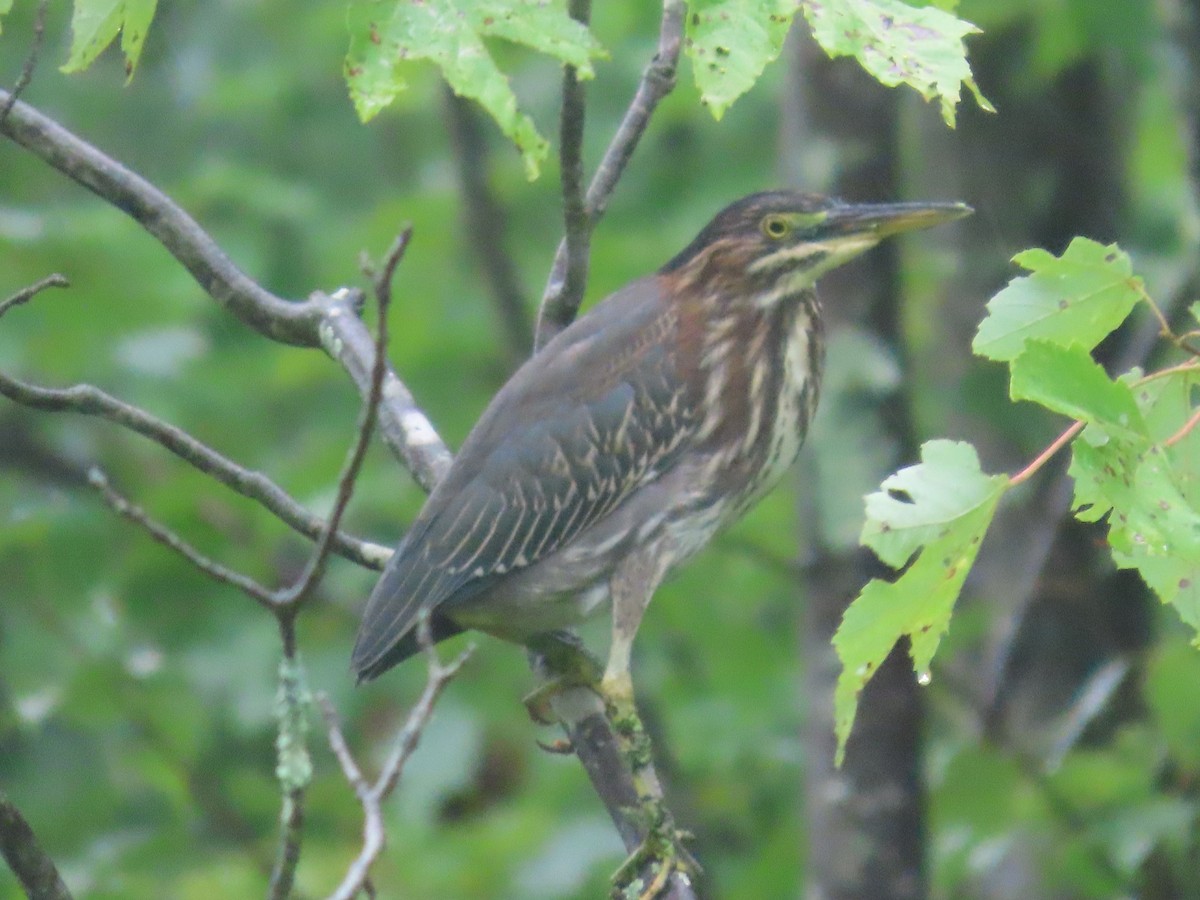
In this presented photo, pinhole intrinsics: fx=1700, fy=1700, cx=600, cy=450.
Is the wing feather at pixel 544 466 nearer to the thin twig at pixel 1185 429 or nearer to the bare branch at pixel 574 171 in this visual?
the bare branch at pixel 574 171

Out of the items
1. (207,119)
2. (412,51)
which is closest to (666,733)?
(412,51)

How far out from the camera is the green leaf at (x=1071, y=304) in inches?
86.7

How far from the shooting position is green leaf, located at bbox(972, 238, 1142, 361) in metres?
2.20

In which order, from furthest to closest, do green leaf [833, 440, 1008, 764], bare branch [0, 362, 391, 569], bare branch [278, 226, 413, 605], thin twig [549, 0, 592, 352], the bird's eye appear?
the bird's eye
thin twig [549, 0, 592, 352]
bare branch [0, 362, 391, 569]
green leaf [833, 440, 1008, 764]
bare branch [278, 226, 413, 605]

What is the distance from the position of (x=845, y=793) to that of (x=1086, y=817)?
651mm

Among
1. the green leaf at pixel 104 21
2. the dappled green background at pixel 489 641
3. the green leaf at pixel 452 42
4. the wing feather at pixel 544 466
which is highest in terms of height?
the green leaf at pixel 104 21

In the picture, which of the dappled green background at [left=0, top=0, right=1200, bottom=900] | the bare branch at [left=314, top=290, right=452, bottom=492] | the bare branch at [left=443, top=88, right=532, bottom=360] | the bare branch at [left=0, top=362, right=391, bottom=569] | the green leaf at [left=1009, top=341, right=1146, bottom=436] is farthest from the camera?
the bare branch at [left=443, top=88, right=532, bottom=360]

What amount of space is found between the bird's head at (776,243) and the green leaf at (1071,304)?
132cm

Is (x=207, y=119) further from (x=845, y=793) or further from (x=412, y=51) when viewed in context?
(x=412, y=51)

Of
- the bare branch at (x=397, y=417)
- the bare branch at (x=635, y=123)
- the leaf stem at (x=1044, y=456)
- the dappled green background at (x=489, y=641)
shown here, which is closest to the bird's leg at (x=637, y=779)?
the bare branch at (x=397, y=417)

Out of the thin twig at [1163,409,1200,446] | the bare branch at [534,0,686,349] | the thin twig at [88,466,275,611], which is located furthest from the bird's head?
the thin twig at [88,466,275,611]

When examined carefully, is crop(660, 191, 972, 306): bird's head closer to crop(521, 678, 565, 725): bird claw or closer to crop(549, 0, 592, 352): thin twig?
crop(549, 0, 592, 352): thin twig

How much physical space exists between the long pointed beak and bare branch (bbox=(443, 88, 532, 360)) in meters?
1.99

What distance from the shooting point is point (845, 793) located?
475 cm
